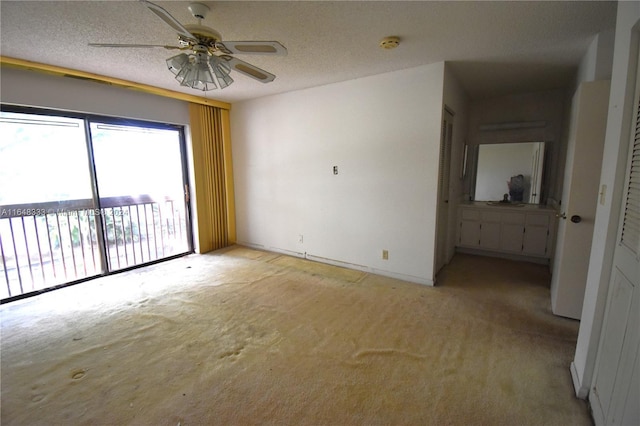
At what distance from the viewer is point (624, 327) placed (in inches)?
49.9

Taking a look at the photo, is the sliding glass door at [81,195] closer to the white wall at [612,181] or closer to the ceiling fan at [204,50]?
the ceiling fan at [204,50]

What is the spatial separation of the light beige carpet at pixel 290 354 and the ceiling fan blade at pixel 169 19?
6.82ft

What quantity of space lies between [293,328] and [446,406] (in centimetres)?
123

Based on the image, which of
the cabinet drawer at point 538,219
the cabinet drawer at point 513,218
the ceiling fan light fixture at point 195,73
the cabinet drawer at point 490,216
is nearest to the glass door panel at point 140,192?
the ceiling fan light fixture at point 195,73

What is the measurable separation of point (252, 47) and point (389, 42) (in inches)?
47.7

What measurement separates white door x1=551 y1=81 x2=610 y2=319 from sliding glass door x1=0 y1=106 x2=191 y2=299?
471cm

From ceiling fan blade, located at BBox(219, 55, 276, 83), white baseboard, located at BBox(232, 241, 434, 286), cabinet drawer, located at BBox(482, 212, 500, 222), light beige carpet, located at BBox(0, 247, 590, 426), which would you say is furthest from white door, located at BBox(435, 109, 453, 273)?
ceiling fan blade, located at BBox(219, 55, 276, 83)

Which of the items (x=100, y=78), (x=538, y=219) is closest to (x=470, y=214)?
(x=538, y=219)

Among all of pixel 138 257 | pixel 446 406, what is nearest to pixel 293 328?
pixel 446 406

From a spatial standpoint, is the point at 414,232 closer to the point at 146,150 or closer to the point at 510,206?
the point at 510,206

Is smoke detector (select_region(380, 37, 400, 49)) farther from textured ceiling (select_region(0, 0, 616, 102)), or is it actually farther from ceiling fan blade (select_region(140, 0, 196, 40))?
ceiling fan blade (select_region(140, 0, 196, 40))

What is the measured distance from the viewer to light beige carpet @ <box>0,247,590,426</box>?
1577 millimetres

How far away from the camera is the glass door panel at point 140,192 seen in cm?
359

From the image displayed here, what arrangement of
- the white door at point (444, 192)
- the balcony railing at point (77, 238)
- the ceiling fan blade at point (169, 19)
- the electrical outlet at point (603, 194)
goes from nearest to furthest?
1. the ceiling fan blade at point (169, 19)
2. the electrical outlet at point (603, 194)
3. the balcony railing at point (77, 238)
4. the white door at point (444, 192)
